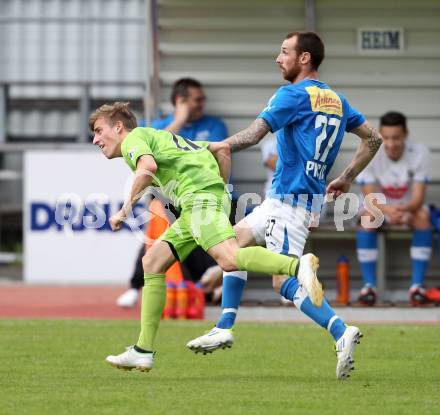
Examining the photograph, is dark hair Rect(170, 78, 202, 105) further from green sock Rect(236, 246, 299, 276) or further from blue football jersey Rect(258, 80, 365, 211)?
green sock Rect(236, 246, 299, 276)

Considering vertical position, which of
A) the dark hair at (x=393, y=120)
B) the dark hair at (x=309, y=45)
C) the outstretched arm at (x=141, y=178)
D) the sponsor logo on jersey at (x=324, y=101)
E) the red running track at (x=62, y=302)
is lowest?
the red running track at (x=62, y=302)

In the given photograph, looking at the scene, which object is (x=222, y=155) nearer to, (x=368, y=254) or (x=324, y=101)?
(x=324, y=101)

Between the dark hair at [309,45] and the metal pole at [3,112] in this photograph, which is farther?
the metal pole at [3,112]

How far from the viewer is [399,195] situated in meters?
12.9

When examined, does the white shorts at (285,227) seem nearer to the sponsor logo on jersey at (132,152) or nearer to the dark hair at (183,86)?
the sponsor logo on jersey at (132,152)

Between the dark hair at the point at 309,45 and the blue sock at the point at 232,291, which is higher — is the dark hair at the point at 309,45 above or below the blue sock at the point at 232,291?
above

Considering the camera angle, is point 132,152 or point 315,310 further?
point 315,310

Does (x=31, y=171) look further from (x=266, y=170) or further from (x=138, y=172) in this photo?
(x=138, y=172)

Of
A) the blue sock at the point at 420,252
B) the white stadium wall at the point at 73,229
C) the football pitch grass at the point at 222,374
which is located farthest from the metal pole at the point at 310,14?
the white stadium wall at the point at 73,229

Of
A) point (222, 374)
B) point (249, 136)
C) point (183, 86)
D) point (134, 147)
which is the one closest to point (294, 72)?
point (249, 136)

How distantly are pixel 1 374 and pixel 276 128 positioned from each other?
2079mm

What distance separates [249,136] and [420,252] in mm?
5408

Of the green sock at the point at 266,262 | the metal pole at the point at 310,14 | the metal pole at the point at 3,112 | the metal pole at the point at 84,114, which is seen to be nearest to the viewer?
the green sock at the point at 266,262

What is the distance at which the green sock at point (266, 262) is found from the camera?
708cm
